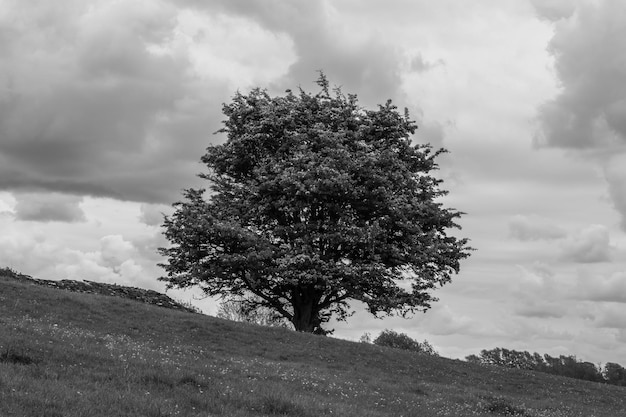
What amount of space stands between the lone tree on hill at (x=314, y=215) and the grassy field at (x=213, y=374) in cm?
550

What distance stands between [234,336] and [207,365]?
11.6m

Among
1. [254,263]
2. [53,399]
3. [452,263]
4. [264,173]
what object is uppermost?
[264,173]

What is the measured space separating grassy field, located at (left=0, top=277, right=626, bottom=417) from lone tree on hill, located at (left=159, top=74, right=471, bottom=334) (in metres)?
5.50

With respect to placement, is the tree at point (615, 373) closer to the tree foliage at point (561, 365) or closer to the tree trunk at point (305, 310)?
the tree foliage at point (561, 365)

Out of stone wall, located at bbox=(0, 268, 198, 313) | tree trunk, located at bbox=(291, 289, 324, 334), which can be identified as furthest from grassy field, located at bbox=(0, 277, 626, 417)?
tree trunk, located at bbox=(291, 289, 324, 334)

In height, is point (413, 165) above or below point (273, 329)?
above

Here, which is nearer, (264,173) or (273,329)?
(273,329)

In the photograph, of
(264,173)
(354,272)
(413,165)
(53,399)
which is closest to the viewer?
(53,399)

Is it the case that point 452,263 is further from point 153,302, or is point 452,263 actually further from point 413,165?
point 153,302

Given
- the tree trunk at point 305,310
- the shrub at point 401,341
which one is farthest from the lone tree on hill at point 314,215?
the shrub at point 401,341

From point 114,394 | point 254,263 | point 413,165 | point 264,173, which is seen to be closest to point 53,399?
point 114,394

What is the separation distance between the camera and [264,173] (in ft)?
128

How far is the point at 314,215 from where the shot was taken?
39.8 m

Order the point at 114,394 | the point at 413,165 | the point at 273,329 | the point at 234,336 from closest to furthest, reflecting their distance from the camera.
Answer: the point at 114,394
the point at 234,336
the point at 273,329
the point at 413,165
